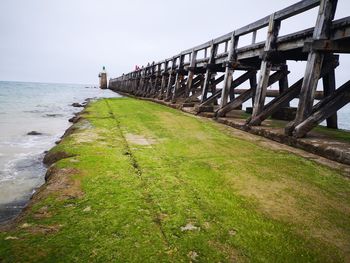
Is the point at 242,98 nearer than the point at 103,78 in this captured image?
Yes

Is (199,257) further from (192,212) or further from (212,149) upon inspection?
(212,149)

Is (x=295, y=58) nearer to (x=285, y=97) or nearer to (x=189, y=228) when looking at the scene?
→ (x=285, y=97)

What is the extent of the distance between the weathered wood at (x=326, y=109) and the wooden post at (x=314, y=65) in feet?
0.58

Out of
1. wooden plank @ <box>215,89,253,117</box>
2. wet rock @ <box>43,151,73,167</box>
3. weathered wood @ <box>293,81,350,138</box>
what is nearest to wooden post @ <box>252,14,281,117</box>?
wooden plank @ <box>215,89,253,117</box>

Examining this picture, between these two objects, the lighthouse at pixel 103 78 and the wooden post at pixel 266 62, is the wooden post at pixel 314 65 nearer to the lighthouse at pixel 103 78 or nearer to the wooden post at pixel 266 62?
the wooden post at pixel 266 62

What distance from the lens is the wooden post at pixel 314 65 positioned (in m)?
5.00

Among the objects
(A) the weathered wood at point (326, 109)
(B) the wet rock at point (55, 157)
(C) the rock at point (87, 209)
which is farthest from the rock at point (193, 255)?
(A) the weathered wood at point (326, 109)

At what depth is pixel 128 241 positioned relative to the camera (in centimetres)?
183

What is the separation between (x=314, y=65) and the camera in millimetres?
5109

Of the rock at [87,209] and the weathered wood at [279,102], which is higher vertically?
the weathered wood at [279,102]

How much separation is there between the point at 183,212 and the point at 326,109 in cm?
389

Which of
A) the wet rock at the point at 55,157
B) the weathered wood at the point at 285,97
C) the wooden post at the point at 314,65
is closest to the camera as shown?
the wet rock at the point at 55,157

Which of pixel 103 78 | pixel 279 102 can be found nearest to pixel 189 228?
pixel 279 102

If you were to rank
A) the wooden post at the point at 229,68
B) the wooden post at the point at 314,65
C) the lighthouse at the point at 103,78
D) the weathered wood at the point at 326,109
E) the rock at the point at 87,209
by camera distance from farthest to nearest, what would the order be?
the lighthouse at the point at 103,78 < the wooden post at the point at 229,68 < the wooden post at the point at 314,65 < the weathered wood at the point at 326,109 < the rock at the point at 87,209
